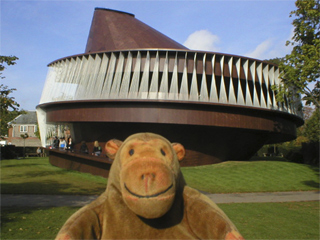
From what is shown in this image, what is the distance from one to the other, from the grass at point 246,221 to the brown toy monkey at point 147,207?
5.38m

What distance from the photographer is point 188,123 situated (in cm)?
2366

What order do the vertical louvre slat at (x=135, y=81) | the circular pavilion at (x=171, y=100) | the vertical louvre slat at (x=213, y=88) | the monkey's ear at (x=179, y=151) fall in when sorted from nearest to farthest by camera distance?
the monkey's ear at (x=179, y=151) → the circular pavilion at (x=171, y=100) → the vertical louvre slat at (x=135, y=81) → the vertical louvre slat at (x=213, y=88)

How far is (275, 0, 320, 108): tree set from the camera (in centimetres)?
1489

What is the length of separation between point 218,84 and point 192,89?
10.2 feet

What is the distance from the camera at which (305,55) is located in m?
15.5

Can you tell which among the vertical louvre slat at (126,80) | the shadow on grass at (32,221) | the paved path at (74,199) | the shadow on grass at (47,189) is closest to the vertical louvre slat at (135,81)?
the vertical louvre slat at (126,80)

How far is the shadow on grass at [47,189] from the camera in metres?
14.5

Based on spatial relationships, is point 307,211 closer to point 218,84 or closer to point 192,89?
point 192,89

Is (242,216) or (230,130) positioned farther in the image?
(230,130)

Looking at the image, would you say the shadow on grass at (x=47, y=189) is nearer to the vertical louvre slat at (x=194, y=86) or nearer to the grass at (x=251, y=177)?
the grass at (x=251, y=177)

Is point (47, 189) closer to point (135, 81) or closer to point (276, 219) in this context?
point (276, 219)

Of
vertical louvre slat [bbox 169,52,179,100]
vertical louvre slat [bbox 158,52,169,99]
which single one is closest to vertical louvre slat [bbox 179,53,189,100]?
vertical louvre slat [bbox 169,52,179,100]

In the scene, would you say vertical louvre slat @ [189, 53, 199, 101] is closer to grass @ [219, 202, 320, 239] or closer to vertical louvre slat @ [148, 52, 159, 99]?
vertical louvre slat @ [148, 52, 159, 99]

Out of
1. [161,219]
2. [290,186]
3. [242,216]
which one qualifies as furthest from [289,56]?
[161,219]
